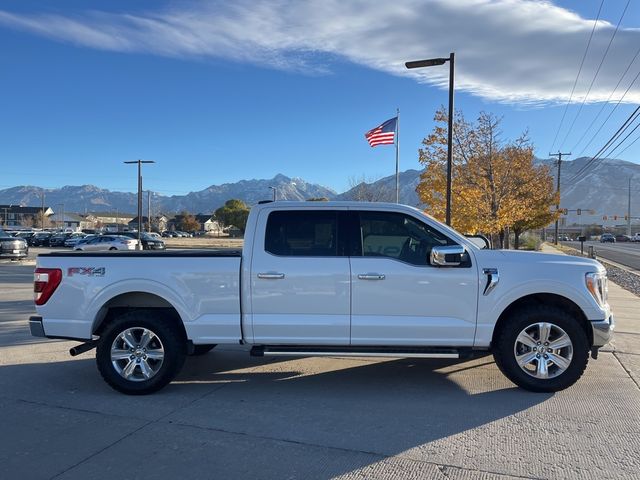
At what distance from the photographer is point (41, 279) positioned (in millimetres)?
5570

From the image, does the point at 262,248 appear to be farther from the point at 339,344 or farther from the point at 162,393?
the point at 162,393

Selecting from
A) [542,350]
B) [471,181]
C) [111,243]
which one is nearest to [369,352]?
[542,350]

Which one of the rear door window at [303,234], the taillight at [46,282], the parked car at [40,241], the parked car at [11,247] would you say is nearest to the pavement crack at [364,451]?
the rear door window at [303,234]

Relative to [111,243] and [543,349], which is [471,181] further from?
[111,243]

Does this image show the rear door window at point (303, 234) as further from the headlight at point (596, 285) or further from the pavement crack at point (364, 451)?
the headlight at point (596, 285)

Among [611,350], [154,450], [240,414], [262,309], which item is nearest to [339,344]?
[262,309]

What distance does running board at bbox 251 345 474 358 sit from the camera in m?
5.29

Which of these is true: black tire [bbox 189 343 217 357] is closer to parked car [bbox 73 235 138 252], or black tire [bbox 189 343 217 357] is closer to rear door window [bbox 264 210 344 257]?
rear door window [bbox 264 210 344 257]

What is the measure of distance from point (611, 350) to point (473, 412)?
3.88m

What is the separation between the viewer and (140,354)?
18.0 feet

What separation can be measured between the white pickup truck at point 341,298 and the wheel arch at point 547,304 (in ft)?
0.05

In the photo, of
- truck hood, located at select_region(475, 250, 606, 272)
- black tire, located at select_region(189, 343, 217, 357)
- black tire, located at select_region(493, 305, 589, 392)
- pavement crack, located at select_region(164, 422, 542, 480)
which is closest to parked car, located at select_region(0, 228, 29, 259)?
black tire, located at select_region(189, 343, 217, 357)

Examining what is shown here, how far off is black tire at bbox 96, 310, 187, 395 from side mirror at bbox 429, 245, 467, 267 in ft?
9.28

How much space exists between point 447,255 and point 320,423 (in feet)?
6.67
